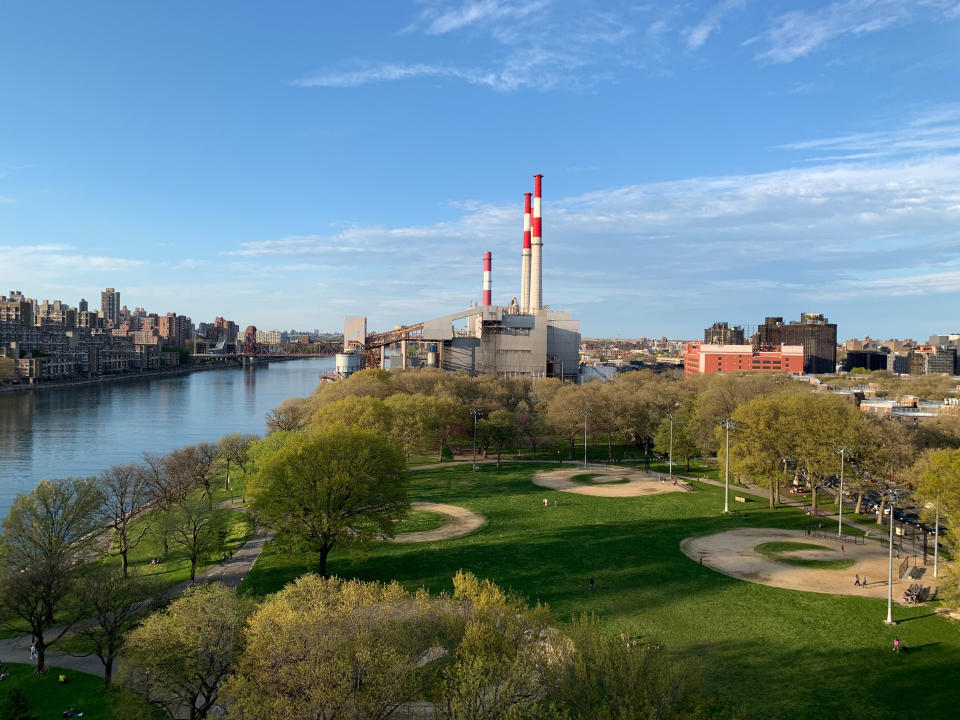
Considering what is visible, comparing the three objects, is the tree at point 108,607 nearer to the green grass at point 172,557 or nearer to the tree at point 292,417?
the green grass at point 172,557

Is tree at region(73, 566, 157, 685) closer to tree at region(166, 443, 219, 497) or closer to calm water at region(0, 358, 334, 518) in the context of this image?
tree at region(166, 443, 219, 497)

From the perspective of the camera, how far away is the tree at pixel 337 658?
1484 centimetres

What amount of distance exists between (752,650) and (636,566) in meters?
9.53

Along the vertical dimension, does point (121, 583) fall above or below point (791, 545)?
above

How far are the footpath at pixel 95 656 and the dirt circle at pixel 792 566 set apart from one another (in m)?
24.2

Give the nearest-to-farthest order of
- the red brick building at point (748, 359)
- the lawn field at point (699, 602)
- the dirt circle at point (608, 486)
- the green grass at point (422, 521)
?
the lawn field at point (699, 602) < the green grass at point (422, 521) < the dirt circle at point (608, 486) < the red brick building at point (748, 359)

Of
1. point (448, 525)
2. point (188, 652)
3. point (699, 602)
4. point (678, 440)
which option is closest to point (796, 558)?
point (699, 602)

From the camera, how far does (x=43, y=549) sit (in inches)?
1068

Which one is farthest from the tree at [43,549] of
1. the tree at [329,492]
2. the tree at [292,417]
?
the tree at [292,417]

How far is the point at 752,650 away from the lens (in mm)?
23625

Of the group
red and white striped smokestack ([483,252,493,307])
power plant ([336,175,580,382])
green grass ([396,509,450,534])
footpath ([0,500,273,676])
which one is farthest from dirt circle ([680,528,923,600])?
red and white striped smokestack ([483,252,493,307])

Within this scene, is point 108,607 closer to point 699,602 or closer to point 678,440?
point 699,602

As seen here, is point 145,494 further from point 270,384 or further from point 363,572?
point 270,384

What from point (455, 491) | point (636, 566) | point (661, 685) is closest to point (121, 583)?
point (661, 685)
